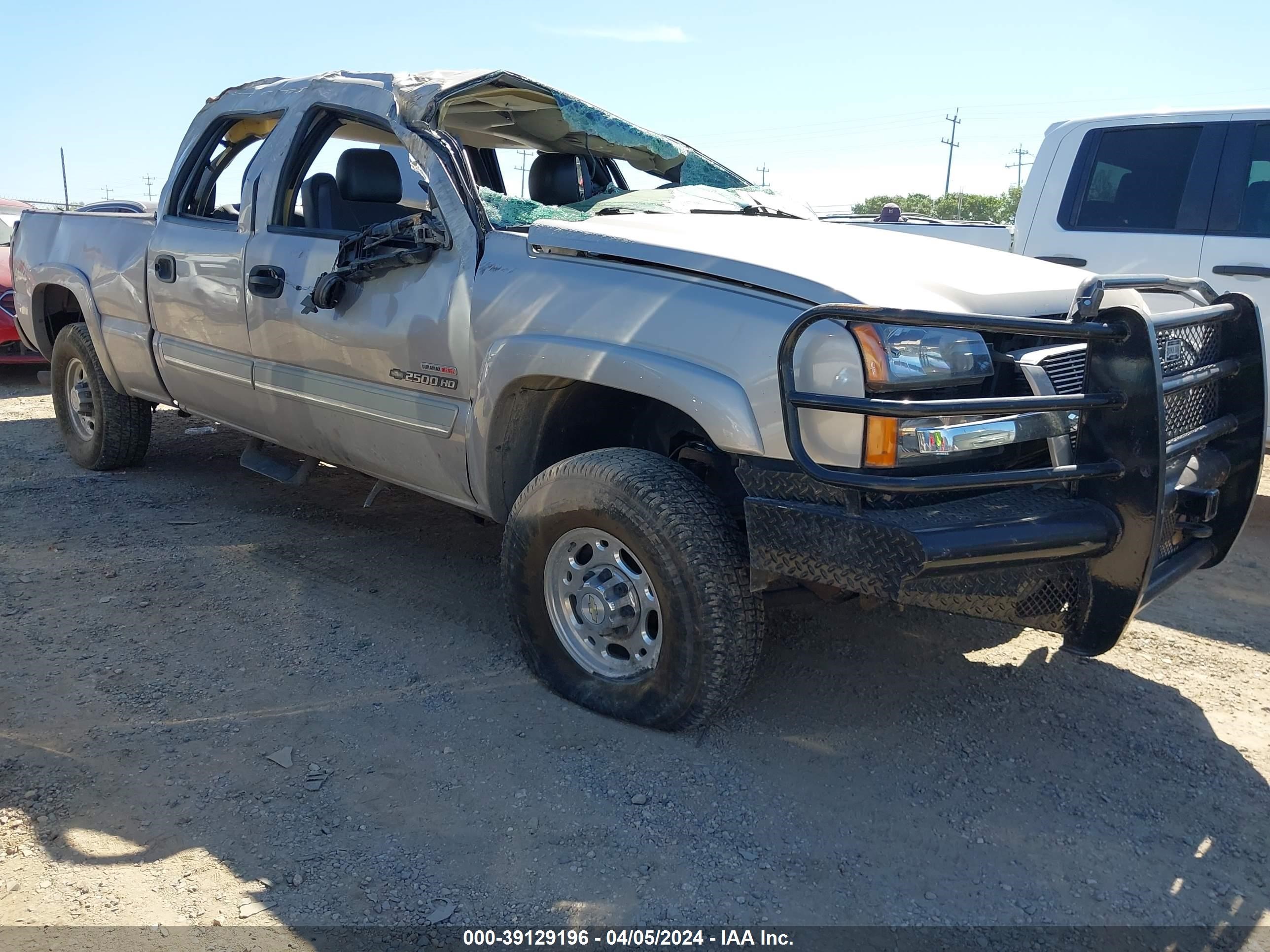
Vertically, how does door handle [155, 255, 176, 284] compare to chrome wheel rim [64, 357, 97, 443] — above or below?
above

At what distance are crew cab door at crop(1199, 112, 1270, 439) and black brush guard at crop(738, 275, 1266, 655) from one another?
116 inches

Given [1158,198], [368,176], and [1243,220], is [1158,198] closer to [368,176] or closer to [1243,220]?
[1243,220]

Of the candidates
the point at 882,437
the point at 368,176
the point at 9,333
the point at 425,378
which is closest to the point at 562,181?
the point at 368,176

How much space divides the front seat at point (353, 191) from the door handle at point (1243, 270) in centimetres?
403

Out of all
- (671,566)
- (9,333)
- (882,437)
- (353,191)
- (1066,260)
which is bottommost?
(9,333)

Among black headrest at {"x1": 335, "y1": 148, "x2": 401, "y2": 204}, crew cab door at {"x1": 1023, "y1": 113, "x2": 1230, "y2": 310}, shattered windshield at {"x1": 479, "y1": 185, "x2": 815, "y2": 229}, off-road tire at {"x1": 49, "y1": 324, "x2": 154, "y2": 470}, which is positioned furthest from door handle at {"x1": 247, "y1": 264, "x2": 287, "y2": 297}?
crew cab door at {"x1": 1023, "y1": 113, "x2": 1230, "y2": 310}

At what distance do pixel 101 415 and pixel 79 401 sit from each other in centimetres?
41

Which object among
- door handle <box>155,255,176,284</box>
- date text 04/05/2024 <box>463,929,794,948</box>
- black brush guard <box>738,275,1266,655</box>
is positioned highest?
door handle <box>155,255,176,284</box>

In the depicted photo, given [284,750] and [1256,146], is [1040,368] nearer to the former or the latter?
[284,750]

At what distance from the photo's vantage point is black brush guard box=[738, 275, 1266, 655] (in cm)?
248

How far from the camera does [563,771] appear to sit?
293 centimetres

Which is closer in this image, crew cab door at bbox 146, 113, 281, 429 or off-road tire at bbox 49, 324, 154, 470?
crew cab door at bbox 146, 113, 281, 429

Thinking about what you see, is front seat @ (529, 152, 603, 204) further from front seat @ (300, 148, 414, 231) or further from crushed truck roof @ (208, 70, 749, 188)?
front seat @ (300, 148, 414, 231)

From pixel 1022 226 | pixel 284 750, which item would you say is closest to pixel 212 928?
pixel 284 750
